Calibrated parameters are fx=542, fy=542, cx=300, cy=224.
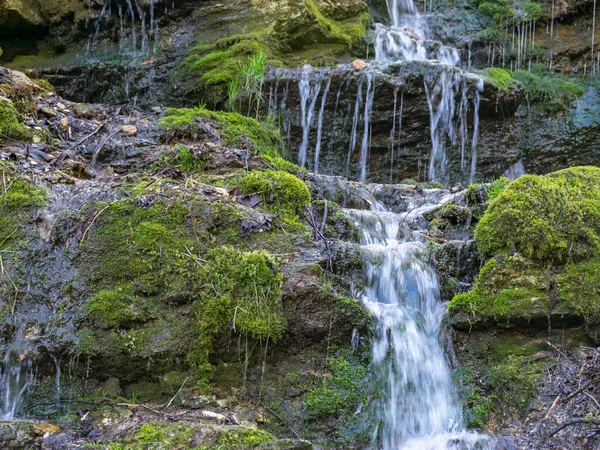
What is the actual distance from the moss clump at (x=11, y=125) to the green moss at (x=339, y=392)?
3.68m

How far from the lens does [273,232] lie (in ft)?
14.0

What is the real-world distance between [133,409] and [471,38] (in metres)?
12.1

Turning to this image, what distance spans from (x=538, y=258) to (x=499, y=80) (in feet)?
21.4

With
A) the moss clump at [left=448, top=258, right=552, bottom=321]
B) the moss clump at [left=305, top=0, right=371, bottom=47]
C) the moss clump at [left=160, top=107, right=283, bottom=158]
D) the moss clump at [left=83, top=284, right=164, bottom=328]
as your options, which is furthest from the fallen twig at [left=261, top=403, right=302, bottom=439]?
the moss clump at [left=305, top=0, right=371, bottom=47]

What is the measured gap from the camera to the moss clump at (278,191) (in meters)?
4.60

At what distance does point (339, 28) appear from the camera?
11422mm

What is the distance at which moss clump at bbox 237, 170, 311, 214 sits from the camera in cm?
460

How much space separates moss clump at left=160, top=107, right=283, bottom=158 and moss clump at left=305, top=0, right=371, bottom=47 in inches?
197

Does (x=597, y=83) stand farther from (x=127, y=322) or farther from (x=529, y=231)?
(x=127, y=322)

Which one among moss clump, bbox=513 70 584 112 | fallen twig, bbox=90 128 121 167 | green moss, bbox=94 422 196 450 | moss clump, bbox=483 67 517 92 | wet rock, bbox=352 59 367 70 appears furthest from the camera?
moss clump, bbox=513 70 584 112

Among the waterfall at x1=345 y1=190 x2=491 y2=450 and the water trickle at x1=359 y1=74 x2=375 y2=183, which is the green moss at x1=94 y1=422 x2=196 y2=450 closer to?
the waterfall at x1=345 y1=190 x2=491 y2=450


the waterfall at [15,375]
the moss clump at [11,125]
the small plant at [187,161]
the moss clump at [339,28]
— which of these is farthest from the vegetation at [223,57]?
the waterfall at [15,375]

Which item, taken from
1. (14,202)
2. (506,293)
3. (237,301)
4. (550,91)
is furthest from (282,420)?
(550,91)

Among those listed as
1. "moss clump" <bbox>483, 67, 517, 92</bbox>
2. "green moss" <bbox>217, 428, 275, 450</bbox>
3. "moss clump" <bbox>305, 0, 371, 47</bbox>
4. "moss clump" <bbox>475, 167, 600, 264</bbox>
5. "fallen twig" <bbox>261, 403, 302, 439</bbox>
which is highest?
"moss clump" <bbox>305, 0, 371, 47</bbox>
